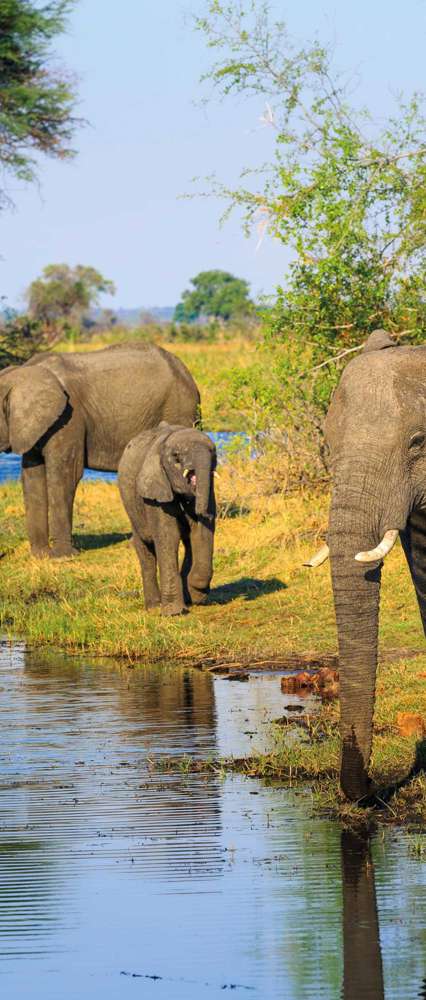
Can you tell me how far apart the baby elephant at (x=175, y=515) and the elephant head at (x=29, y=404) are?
149 inches

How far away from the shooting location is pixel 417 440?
22.8ft

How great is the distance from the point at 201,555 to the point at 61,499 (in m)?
4.53

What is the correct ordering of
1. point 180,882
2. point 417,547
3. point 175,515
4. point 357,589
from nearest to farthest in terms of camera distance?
1. point 180,882
2. point 357,589
3. point 417,547
4. point 175,515

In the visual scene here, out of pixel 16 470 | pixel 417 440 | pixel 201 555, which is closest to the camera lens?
pixel 417 440

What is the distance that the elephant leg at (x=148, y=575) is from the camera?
46.6 feet

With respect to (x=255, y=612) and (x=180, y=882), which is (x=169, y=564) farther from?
(x=180, y=882)

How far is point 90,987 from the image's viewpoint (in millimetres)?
5543

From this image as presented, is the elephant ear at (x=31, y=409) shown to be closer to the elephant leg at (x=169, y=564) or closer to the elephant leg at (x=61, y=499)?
the elephant leg at (x=61, y=499)

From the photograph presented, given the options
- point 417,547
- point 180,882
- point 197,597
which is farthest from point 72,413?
point 180,882

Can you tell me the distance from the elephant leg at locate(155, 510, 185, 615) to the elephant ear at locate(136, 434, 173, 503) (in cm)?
20

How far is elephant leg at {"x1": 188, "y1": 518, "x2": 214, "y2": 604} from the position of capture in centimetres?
1386

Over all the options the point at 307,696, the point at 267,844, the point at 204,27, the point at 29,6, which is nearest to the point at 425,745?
the point at 267,844

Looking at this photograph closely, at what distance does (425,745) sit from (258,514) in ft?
28.9

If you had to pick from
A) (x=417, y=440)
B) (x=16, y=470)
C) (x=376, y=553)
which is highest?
(x=417, y=440)
